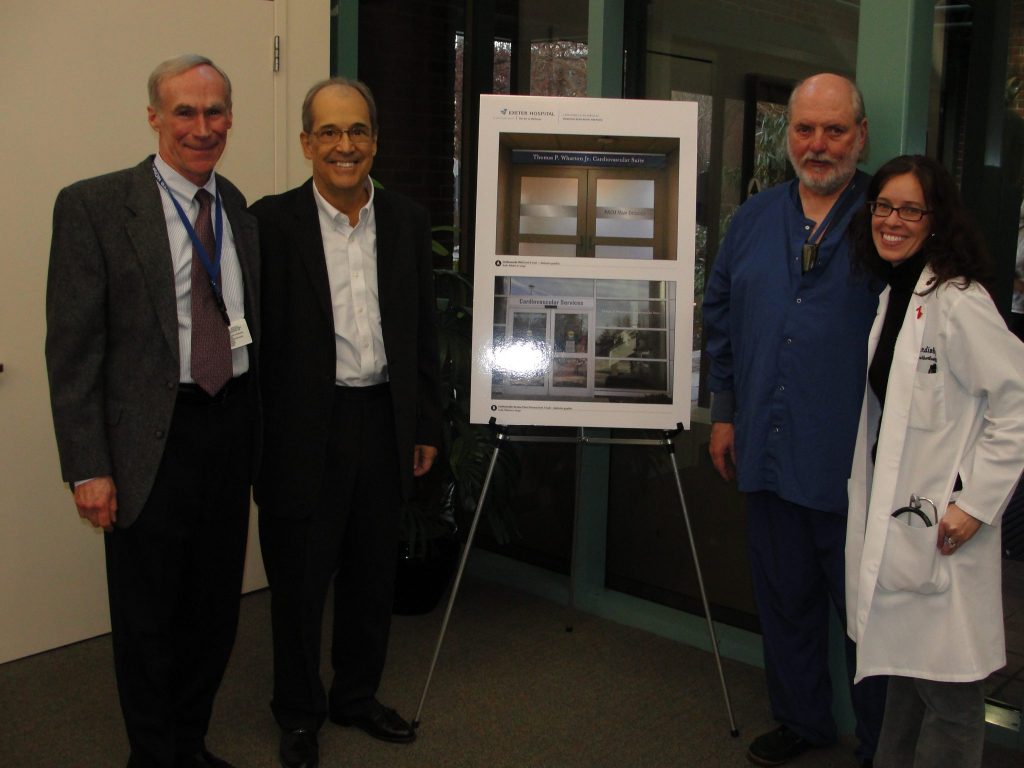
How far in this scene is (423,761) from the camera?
282 cm

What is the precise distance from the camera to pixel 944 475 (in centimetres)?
213

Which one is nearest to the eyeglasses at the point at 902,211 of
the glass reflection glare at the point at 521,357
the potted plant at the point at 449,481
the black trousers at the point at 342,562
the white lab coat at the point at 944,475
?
the white lab coat at the point at 944,475

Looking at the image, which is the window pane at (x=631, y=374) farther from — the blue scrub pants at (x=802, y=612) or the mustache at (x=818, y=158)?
the mustache at (x=818, y=158)

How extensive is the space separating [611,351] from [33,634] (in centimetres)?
211

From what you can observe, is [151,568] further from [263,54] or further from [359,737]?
[263,54]

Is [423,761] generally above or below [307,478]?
below

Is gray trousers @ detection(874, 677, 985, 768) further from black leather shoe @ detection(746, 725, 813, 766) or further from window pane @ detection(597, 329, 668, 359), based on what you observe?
window pane @ detection(597, 329, 668, 359)

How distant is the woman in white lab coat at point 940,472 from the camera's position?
81.6 inches

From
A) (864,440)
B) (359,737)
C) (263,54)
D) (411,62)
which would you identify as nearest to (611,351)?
(864,440)

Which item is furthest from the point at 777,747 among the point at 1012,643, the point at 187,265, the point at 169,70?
the point at 169,70

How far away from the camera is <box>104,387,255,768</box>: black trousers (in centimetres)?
240

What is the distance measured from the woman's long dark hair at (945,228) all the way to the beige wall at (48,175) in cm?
240

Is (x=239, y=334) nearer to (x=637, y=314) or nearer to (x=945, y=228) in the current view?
(x=637, y=314)

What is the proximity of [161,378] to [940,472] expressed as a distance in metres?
1.68
